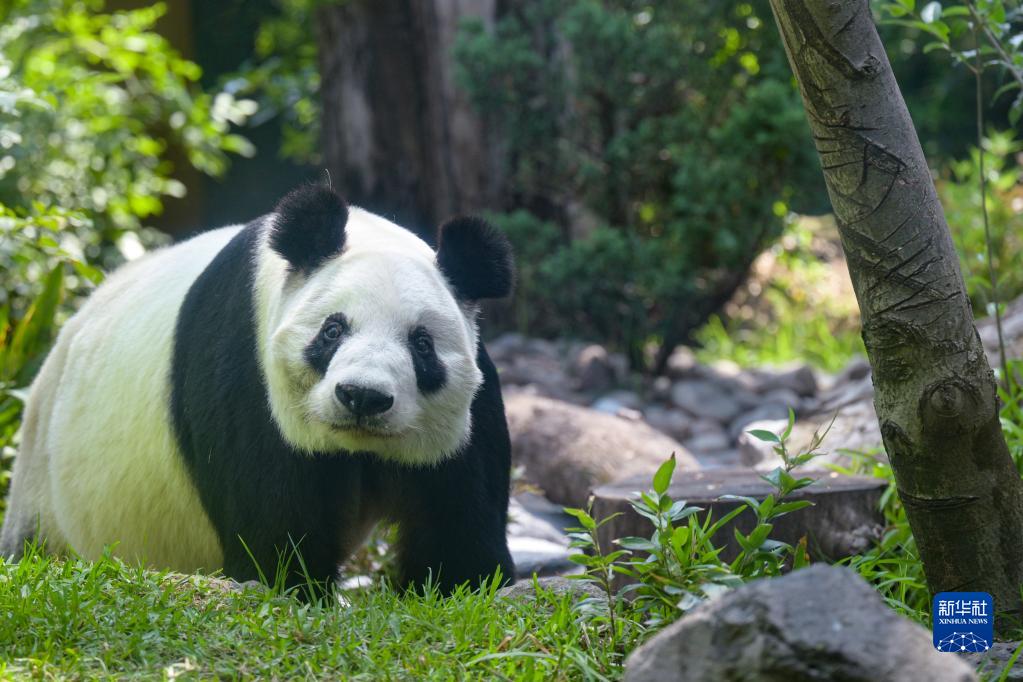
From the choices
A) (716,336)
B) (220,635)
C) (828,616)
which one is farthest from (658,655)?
(716,336)

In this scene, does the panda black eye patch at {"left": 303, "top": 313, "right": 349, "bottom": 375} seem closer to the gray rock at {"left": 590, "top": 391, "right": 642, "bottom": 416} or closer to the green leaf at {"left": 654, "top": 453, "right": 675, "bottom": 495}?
the green leaf at {"left": 654, "top": 453, "right": 675, "bottom": 495}

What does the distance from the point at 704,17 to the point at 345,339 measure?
5.71 metres

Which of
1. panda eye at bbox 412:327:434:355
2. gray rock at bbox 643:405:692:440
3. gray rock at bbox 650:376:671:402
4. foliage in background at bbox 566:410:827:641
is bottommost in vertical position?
gray rock at bbox 643:405:692:440

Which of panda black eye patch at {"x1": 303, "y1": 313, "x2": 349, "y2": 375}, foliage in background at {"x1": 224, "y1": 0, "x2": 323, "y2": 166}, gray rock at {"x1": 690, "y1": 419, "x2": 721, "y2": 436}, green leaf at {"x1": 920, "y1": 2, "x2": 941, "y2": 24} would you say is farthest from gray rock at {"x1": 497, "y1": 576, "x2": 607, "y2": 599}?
foliage in background at {"x1": 224, "y1": 0, "x2": 323, "y2": 166}

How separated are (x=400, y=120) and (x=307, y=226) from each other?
6425mm

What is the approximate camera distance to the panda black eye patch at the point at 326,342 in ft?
11.2

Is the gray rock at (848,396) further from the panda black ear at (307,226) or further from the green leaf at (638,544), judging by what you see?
the green leaf at (638,544)

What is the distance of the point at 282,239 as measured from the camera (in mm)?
3623

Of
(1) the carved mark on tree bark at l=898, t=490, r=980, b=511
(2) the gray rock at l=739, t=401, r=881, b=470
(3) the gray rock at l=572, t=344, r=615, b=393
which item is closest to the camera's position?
(1) the carved mark on tree bark at l=898, t=490, r=980, b=511

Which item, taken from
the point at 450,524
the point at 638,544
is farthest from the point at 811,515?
the point at 638,544

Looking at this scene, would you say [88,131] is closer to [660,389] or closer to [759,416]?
[660,389]

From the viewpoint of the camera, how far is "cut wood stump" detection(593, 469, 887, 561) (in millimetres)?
4113

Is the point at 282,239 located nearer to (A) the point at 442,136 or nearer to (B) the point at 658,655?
(B) the point at 658,655

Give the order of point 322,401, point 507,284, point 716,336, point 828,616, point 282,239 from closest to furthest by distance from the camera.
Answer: point 828,616, point 322,401, point 282,239, point 507,284, point 716,336
